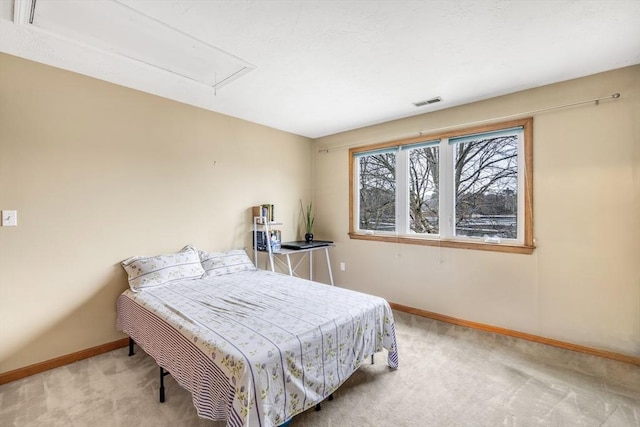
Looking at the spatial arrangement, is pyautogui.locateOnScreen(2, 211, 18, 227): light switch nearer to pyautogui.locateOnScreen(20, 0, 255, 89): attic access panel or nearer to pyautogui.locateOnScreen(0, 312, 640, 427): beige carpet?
pyautogui.locateOnScreen(0, 312, 640, 427): beige carpet

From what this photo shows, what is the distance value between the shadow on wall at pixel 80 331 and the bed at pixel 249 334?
13cm

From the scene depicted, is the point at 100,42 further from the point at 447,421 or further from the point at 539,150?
the point at 539,150

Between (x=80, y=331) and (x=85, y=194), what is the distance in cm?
118

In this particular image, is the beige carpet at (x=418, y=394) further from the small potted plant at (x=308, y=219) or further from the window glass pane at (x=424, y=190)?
the small potted plant at (x=308, y=219)

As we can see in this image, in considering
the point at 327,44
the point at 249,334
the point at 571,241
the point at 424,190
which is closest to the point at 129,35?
the point at 327,44

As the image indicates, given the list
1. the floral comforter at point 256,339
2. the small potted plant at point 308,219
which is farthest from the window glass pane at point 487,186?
the small potted plant at point 308,219

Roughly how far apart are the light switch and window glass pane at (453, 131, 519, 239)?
4.02 meters

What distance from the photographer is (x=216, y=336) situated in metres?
1.64

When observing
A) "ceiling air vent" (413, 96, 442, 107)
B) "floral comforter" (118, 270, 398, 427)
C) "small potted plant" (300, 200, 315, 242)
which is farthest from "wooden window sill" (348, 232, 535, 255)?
"ceiling air vent" (413, 96, 442, 107)

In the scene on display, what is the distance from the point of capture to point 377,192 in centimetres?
397

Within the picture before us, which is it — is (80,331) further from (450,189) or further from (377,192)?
(450,189)

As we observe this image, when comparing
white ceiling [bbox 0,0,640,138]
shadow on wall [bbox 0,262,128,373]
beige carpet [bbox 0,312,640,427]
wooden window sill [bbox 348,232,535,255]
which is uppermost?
Result: white ceiling [bbox 0,0,640,138]

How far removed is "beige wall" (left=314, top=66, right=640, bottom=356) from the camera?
2.35m

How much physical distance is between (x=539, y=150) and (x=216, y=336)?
10.3 feet
